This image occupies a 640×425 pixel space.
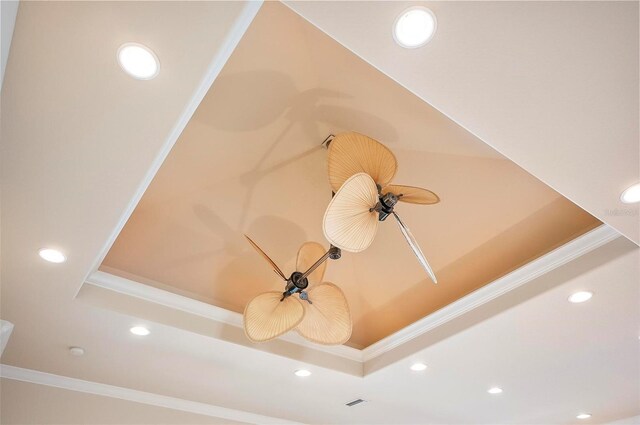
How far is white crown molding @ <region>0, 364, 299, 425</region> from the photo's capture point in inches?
122

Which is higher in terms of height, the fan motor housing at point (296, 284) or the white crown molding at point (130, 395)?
the fan motor housing at point (296, 284)

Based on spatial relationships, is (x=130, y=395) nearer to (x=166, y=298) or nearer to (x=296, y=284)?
(x=166, y=298)

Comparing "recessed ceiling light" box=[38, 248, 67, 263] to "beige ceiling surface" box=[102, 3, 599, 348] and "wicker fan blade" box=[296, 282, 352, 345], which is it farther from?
"wicker fan blade" box=[296, 282, 352, 345]

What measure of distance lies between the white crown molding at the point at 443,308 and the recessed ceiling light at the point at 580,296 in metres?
0.17

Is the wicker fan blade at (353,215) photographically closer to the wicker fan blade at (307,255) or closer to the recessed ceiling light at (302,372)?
the wicker fan blade at (307,255)

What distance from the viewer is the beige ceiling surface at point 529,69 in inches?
45.2

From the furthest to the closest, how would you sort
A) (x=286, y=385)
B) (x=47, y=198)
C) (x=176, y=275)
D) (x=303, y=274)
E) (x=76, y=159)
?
(x=286, y=385)
(x=176, y=275)
(x=303, y=274)
(x=47, y=198)
(x=76, y=159)

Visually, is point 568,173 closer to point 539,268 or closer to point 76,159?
point 539,268

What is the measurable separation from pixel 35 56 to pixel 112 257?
1.57m

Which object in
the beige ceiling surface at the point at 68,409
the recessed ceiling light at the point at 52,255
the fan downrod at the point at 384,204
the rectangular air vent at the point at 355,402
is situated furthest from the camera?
the rectangular air vent at the point at 355,402

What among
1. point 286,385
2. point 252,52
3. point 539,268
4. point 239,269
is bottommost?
point 286,385

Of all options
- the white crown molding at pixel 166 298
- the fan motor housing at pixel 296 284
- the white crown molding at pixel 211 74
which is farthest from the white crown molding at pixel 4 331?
the fan motor housing at pixel 296 284

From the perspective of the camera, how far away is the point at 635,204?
178 centimetres

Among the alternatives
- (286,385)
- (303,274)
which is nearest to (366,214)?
(303,274)
